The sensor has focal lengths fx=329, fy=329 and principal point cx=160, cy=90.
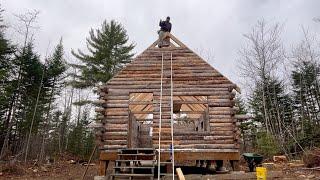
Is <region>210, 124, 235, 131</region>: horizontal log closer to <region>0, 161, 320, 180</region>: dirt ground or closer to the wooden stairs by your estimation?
<region>0, 161, 320, 180</region>: dirt ground

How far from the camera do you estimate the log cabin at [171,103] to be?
42.7 feet

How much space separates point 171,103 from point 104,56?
18.5 metres

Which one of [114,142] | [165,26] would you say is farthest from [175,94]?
[165,26]

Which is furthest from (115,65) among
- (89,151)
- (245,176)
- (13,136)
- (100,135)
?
(245,176)

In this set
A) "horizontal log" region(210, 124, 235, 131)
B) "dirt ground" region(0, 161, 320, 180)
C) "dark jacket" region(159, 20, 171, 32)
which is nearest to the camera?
"dirt ground" region(0, 161, 320, 180)

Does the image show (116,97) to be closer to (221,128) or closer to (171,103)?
(171,103)

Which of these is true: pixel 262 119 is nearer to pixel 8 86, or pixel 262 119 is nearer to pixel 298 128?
pixel 298 128

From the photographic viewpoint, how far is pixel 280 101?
35406 millimetres

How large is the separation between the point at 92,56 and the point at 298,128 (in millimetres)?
21285


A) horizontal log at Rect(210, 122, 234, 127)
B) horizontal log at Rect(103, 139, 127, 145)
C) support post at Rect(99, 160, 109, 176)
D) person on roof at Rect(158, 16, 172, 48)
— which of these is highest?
person on roof at Rect(158, 16, 172, 48)

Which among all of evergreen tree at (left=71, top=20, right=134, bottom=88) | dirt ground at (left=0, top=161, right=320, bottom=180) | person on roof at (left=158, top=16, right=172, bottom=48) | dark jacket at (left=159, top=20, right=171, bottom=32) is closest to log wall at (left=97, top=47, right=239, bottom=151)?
person on roof at (left=158, top=16, right=172, bottom=48)

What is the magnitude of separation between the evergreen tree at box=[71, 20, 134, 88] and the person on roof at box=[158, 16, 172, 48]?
47.3 ft

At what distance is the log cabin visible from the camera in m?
13.0

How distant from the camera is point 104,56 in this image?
101 ft
